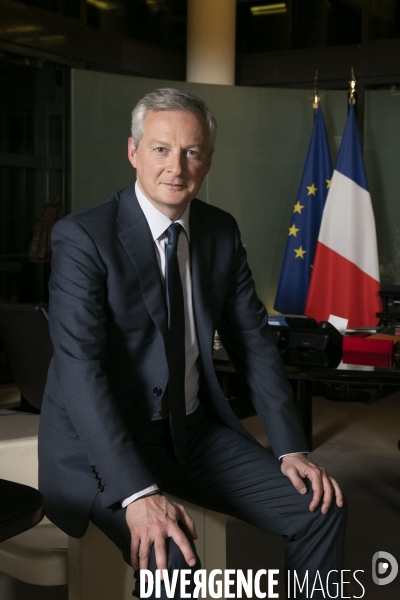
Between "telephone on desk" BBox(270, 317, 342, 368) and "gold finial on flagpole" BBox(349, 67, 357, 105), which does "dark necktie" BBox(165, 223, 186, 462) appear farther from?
"gold finial on flagpole" BBox(349, 67, 357, 105)

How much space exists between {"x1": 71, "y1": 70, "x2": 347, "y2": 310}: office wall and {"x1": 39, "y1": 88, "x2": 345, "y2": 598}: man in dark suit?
169 inches

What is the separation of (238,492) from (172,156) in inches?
34.8

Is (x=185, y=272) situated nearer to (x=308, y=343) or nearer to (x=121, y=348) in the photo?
(x=121, y=348)

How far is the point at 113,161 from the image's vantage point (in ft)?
20.8

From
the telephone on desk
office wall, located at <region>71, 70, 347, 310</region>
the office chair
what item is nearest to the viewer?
the telephone on desk

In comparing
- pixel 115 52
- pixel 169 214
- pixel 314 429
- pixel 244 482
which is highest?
pixel 115 52

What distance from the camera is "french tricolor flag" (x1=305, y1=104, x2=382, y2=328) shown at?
597cm

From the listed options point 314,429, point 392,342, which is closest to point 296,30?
point 314,429

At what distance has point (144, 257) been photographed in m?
1.95

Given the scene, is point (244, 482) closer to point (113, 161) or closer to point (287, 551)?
point (287, 551)

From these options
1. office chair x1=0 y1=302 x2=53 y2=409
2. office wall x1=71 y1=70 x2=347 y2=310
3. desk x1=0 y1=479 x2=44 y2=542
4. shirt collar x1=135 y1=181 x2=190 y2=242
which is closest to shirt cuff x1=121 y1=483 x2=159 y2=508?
desk x1=0 y1=479 x2=44 y2=542

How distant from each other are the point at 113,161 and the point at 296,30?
206 cm

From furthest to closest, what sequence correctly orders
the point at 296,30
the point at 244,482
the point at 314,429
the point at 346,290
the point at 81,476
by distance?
1. the point at 296,30
2. the point at 346,290
3. the point at 314,429
4. the point at 244,482
5. the point at 81,476

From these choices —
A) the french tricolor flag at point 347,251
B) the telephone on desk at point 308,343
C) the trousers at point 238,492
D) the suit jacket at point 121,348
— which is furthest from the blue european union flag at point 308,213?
the trousers at point 238,492
